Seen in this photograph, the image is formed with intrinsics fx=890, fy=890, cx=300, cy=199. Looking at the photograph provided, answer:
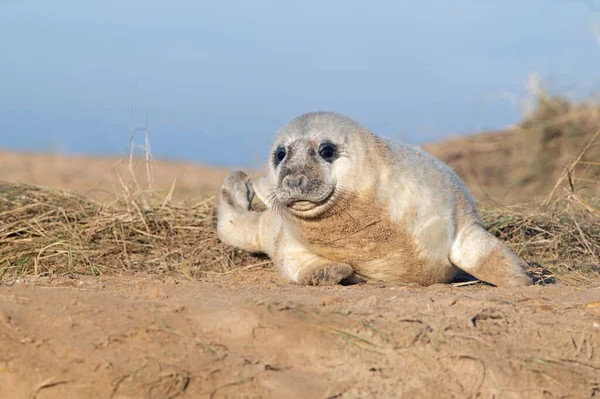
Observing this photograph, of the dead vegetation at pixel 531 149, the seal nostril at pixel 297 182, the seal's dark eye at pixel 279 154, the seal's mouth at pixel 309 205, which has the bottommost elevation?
the dead vegetation at pixel 531 149

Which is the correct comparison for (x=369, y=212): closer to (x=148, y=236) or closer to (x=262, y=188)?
(x=262, y=188)

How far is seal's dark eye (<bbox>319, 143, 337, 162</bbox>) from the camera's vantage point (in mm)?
4355

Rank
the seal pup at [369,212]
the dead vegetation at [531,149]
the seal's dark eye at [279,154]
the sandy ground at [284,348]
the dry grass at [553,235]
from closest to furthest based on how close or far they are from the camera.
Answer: the sandy ground at [284,348]
the seal pup at [369,212]
the seal's dark eye at [279,154]
the dry grass at [553,235]
the dead vegetation at [531,149]

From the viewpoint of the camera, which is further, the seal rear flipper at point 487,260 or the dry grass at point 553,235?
the dry grass at point 553,235

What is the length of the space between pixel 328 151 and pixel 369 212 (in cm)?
36

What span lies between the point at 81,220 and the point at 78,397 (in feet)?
11.4

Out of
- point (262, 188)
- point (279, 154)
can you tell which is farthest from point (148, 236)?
point (279, 154)

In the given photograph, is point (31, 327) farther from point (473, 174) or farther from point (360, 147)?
point (473, 174)

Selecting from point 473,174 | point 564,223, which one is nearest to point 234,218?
point 564,223

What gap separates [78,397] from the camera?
2.78m

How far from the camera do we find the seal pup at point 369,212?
4.33 meters

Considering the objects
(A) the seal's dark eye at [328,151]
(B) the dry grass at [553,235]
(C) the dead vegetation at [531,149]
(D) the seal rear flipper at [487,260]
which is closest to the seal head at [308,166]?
(A) the seal's dark eye at [328,151]

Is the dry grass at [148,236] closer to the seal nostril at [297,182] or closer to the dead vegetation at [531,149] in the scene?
the seal nostril at [297,182]

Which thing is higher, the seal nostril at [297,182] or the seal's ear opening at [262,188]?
the seal nostril at [297,182]
